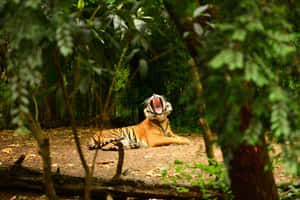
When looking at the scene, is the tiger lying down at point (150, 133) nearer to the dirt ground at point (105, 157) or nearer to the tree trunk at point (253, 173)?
the dirt ground at point (105, 157)

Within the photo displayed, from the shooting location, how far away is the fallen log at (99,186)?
9.17 ft

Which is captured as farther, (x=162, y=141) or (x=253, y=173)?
(x=162, y=141)

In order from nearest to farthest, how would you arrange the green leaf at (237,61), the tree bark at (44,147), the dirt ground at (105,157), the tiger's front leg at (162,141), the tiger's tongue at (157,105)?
1. the green leaf at (237,61)
2. the tree bark at (44,147)
3. the dirt ground at (105,157)
4. the tiger's front leg at (162,141)
5. the tiger's tongue at (157,105)

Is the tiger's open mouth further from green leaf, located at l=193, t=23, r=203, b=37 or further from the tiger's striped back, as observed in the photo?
green leaf, located at l=193, t=23, r=203, b=37

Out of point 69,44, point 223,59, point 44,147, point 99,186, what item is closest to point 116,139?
point 99,186

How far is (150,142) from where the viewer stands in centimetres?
577

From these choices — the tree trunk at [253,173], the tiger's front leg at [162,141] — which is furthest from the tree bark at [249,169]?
the tiger's front leg at [162,141]

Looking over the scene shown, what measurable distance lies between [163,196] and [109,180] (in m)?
0.52

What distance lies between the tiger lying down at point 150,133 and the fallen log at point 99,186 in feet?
7.73

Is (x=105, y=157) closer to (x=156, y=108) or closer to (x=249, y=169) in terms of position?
(x=156, y=108)

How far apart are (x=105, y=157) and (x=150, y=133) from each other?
122 centimetres

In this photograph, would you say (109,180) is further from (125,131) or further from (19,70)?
(125,131)

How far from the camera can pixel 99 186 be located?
297 centimetres

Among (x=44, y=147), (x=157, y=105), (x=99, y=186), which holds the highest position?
(x=157, y=105)
